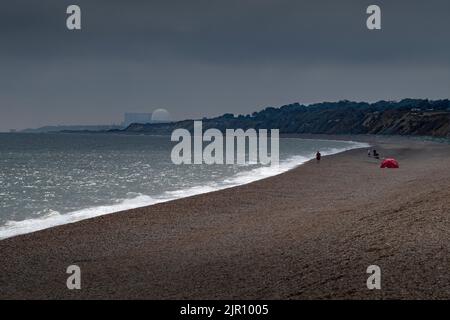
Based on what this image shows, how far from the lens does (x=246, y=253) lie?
46.0 ft

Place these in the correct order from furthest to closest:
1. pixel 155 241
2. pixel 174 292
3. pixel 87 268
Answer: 1. pixel 155 241
2. pixel 87 268
3. pixel 174 292

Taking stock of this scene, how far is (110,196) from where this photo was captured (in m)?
32.6

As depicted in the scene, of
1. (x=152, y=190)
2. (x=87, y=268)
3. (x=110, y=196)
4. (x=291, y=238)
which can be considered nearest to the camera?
(x=87, y=268)

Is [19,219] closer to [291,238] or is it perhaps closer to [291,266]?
[291,238]

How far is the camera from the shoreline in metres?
10.7

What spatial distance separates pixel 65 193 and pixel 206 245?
21.8 m

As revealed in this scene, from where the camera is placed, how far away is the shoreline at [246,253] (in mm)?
10664

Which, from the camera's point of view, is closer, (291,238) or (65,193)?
(291,238)

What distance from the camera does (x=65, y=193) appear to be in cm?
3456

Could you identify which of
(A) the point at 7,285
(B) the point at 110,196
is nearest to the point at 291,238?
(A) the point at 7,285
